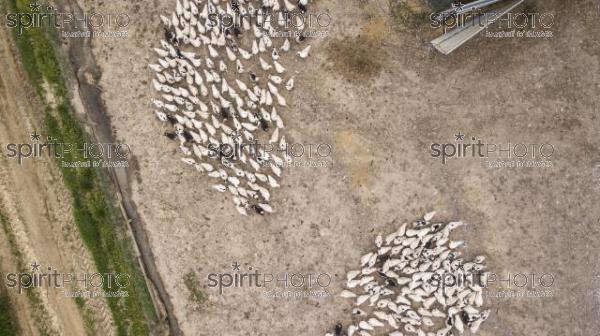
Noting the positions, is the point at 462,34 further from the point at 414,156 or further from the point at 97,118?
the point at 97,118

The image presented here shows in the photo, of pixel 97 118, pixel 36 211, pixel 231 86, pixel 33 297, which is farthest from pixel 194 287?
pixel 231 86

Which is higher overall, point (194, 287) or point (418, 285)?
point (194, 287)

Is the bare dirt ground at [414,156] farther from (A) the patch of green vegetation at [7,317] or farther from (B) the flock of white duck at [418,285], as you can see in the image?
(A) the patch of green vegetation at [7,317]

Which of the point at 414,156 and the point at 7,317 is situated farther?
the point at 7,317

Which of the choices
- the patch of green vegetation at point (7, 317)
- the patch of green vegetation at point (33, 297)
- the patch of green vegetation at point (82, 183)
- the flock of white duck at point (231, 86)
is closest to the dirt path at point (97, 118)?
the patch of green vegetation at point (82, 183)

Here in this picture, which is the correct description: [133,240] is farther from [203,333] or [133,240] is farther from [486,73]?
[486,73]

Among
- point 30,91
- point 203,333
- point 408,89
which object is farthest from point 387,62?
point 30,91
